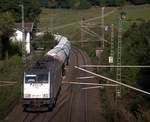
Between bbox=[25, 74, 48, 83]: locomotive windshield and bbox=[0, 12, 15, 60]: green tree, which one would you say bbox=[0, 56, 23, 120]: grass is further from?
bbox=[0, 12, 15, 60]: green tree

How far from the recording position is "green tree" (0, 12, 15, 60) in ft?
114

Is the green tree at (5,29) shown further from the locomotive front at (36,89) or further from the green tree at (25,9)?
the locomotive front at (36,89)

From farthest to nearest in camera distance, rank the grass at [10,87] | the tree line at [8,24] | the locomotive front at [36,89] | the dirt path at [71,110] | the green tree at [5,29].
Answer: the tree line at [8,24] < the green tree at [5,29] < the grass at [10,87] < the locomotive front at [36,89] < the dirt path at [71,110]

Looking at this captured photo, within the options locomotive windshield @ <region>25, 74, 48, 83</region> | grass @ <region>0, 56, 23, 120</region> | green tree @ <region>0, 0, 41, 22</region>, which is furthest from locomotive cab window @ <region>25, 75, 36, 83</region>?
green tree @ <region>0, 0, 41, 22</region>

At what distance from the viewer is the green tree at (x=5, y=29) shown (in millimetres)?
34812

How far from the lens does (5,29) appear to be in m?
34.9

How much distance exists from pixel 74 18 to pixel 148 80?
222 feet

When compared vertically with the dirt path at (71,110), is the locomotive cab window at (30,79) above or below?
above

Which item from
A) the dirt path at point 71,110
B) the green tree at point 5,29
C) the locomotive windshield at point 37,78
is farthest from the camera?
the green tree at point 5,29

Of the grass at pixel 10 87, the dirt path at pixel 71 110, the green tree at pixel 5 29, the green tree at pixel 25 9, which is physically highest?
the green tree at pixel 25 9

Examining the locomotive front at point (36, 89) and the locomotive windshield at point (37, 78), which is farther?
the locomotive windshield at point (37, 78)

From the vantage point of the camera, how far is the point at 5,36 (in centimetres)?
3609

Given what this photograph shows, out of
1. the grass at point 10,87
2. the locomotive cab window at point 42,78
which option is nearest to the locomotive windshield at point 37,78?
the locomotive cab window at point 42,78

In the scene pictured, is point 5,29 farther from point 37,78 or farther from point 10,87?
point 37,78
